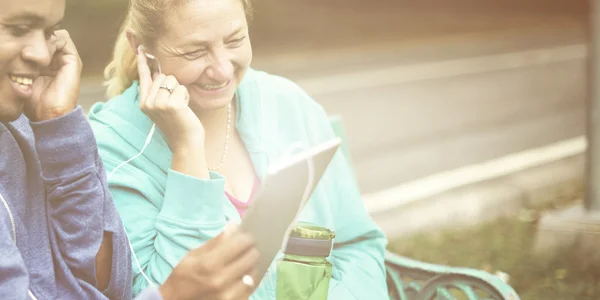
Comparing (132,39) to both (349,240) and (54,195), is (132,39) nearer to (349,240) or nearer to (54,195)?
(54,195)

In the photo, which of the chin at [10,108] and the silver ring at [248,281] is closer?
the chin at [10,108]

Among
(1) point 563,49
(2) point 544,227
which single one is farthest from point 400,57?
(2) point 544,227

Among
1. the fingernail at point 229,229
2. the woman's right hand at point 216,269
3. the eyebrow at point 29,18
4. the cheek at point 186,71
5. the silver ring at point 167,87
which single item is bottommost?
the woman's right hand at point 216,269

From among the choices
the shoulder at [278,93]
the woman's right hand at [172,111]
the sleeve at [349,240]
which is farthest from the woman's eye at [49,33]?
the sleeve at [349,240]

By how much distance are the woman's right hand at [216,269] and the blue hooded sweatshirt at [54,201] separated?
6.4 inches

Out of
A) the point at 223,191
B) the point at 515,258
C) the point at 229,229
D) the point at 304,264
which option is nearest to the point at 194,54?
the point at 223,191

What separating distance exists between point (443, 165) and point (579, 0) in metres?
9.70

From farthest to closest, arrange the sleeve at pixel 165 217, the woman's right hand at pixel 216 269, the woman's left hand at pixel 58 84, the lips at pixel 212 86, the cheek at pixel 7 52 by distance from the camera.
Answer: the lips at pixel 212 86 → the sleeve at pixel 165 217 → the woman's right hand at pixel 216 269 → the woman's left hand at pixel 58 84 → the cheek at pixel 7 52

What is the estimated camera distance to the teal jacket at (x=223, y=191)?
6.08 ft

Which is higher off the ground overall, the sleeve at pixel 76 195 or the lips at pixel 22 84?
the lips at pixel 22 84

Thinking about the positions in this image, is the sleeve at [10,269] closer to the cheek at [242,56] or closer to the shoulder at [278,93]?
the cheek at [242,56]

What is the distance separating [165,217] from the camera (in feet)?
6.09

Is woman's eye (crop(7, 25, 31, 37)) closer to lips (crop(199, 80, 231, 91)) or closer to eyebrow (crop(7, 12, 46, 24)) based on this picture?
eyebrow (crop(7, 12, 46, 24))

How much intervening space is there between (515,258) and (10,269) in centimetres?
315
